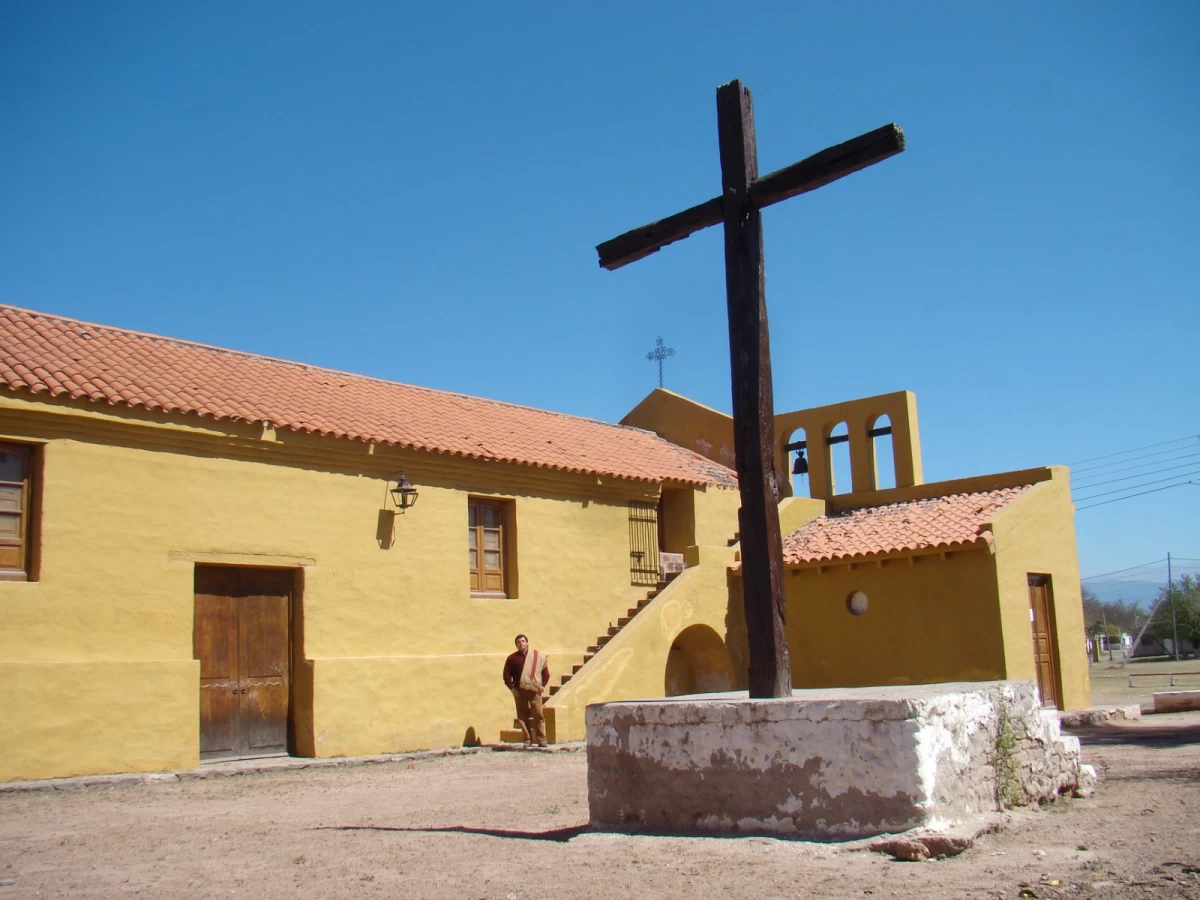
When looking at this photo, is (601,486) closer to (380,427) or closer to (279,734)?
(380,427)

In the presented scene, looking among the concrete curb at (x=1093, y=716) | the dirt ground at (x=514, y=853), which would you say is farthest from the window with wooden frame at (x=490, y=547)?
the concrete curb at (x=1093, y=716)

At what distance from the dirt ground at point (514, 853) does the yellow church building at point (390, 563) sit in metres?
2.37

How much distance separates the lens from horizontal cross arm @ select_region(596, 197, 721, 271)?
7.39 m

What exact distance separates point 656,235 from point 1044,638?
12.3m

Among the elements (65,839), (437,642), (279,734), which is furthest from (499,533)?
(65,839)

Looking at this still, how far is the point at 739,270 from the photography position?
7219 millimetres

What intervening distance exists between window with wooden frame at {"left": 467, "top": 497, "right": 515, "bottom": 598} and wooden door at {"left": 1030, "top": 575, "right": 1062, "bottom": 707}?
7855 millimetres

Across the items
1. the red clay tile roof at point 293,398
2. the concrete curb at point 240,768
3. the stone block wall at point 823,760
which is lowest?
the concrete curb at point 240,768

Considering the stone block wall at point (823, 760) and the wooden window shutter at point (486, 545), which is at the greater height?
the wooden window shutter at point (486, 545)

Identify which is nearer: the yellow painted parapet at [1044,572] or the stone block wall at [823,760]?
the stone block wall at [823,760]

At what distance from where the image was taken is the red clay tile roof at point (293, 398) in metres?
12.6

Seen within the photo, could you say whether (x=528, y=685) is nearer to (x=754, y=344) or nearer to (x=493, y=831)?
(x=493, y=831)

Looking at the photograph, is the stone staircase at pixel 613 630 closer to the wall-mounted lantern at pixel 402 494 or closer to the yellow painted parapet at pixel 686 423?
the wall-mounted lantern at pixel 402 494

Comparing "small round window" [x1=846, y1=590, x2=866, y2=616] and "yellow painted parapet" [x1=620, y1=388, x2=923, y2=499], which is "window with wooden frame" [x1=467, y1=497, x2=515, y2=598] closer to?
"small round window" [x1=846, y1=590, x2=866, y2=616]
